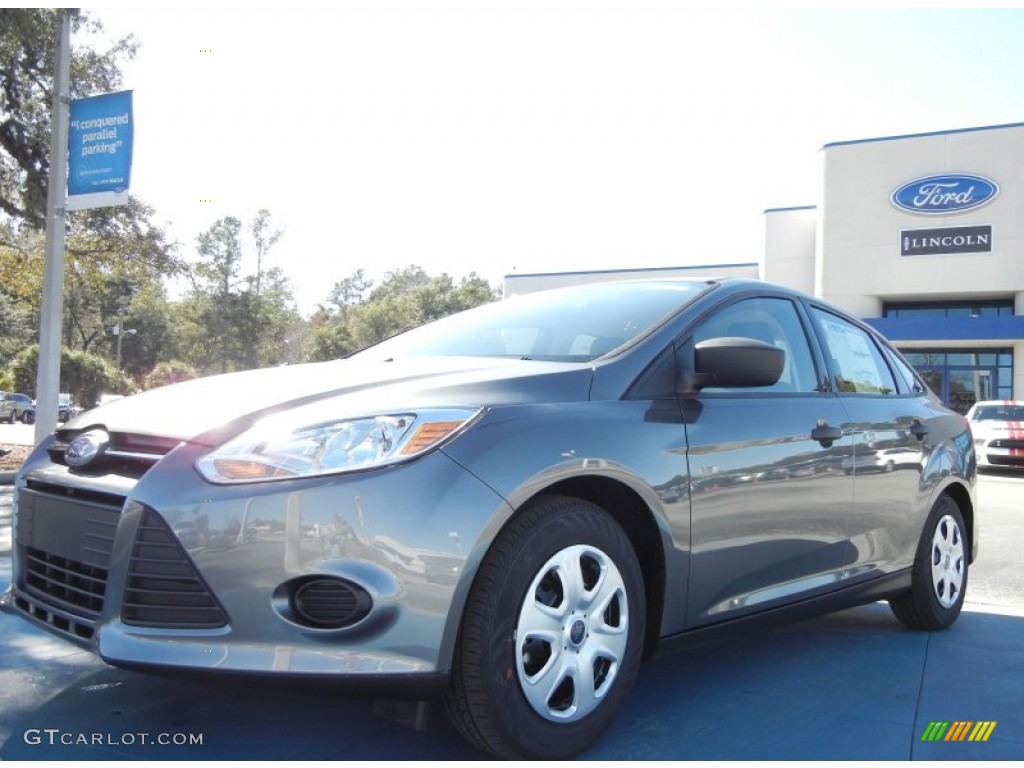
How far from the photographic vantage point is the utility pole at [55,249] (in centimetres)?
1178

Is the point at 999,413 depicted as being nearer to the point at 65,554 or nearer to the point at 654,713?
the point at 654,713

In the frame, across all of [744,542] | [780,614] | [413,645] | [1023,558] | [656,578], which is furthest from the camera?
[1023,558]

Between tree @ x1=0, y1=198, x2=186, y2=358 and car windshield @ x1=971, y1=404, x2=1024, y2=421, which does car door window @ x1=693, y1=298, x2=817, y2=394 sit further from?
car windshield @ x1=971, y1=404, x2=1024, y2=421

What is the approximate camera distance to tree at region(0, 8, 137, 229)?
14758mm

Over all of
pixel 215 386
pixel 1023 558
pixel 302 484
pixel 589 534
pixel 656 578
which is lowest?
pixel 1023 558

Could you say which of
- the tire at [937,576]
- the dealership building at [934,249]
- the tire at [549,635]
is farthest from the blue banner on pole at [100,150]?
the dealership building at [934,249]

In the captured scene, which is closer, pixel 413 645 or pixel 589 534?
pixel 413 645

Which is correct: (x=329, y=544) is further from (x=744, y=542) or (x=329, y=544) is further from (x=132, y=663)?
(x=744, y=542)

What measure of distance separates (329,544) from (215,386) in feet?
3.36

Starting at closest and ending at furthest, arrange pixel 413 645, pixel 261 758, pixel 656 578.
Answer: pixel 413 645
pixel 261 758
pixel 656 578

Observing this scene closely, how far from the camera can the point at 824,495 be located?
3.58 meters

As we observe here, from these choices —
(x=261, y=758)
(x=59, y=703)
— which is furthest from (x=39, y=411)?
(x=261, y=758)

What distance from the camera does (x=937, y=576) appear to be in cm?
449

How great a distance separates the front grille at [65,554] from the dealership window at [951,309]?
1271 inches
